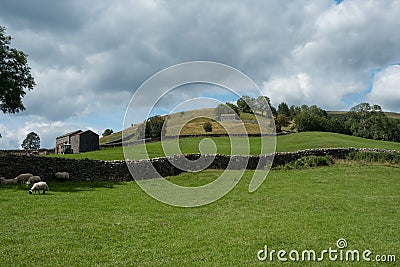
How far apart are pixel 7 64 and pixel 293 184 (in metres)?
22.9

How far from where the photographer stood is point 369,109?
315 ft

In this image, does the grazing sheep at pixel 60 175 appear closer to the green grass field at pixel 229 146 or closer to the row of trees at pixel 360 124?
the green grass field at pixel 229 146

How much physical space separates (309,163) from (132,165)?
54.4 ft

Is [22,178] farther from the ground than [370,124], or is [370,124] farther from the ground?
[370,124]

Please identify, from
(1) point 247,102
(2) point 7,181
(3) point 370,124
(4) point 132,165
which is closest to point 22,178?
(2) point 7,181

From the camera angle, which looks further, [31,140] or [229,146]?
[31,140]

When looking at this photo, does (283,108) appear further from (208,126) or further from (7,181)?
(7,181)

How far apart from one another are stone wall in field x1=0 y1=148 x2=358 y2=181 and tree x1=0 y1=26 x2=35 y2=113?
546cm

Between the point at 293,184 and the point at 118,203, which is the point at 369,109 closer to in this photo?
the point at 293,184

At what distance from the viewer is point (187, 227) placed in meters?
10.7

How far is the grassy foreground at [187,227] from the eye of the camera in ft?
25.6

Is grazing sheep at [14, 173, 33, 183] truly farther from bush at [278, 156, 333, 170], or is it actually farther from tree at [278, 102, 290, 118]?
tree at [278, 102, 290, 118]

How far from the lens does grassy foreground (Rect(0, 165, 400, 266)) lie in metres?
7.79

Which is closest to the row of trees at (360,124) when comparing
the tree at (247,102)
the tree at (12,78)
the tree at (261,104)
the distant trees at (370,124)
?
the distant trees at (370,124)
